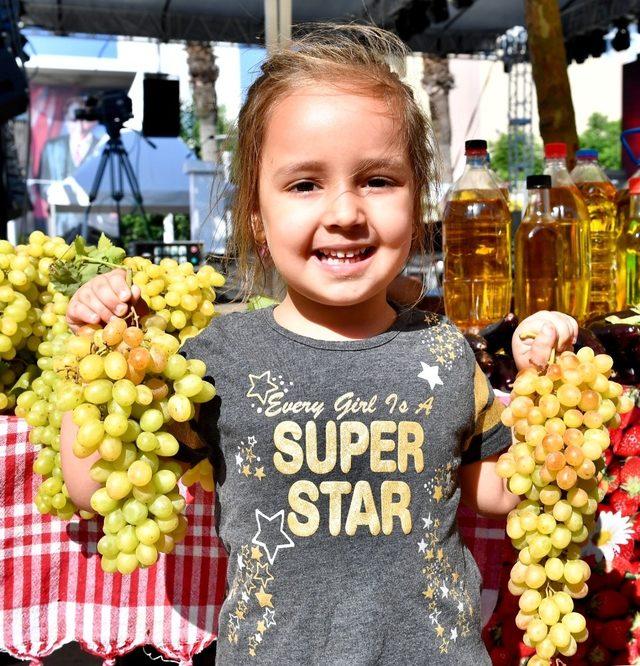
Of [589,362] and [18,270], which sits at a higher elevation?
[18,270]

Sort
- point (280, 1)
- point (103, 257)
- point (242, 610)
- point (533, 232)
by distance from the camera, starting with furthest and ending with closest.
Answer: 1. point (280, 1)
2. point (533, 232)
3. point (103, 257)
4. point (242, 610)

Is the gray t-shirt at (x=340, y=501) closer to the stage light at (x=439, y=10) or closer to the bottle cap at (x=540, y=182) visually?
the bottle cap at (x=540, y=182)

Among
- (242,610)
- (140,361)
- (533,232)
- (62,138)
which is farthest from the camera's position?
(62,138)

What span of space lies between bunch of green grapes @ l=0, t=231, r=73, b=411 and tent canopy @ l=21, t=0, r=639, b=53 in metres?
6.75

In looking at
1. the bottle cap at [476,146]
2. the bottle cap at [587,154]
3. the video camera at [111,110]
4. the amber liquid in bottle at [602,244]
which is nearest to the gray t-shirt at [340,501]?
the bottle cap at [476,146]

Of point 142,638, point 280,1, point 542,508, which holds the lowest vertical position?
point 142,638

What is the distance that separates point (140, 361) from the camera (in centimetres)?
100

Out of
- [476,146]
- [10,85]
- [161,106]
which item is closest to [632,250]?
[476,146]

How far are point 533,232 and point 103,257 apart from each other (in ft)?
3.89

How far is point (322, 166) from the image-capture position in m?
1.09

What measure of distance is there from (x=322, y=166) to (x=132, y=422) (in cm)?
44

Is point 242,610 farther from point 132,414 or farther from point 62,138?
point 62,138

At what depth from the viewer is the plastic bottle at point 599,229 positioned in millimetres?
2270

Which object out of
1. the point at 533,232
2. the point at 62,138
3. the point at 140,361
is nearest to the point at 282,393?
the point at 140,361
